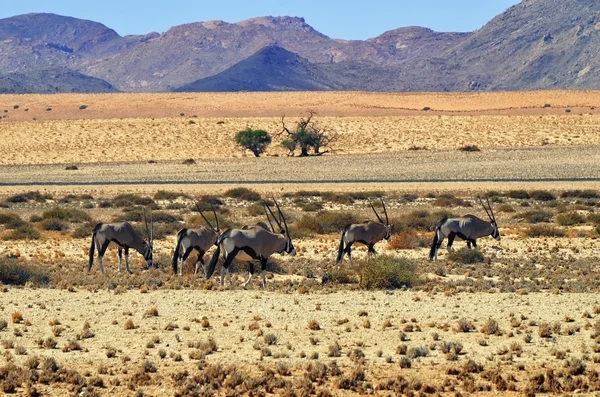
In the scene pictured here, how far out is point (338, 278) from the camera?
65.6ft

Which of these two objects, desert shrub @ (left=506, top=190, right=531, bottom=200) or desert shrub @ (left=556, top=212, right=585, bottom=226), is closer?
desert shrub @ (left=556, top=212, right=585, bottom=226)

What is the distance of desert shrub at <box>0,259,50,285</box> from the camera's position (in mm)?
19734

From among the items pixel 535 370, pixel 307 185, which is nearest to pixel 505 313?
pixel 535 370

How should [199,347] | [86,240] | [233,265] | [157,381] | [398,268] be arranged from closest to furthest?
[157,381] < [199,347] < [398,268] < [233,265] < [86,240]

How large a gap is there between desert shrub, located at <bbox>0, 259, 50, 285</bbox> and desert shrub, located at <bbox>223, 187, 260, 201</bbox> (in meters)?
24.0

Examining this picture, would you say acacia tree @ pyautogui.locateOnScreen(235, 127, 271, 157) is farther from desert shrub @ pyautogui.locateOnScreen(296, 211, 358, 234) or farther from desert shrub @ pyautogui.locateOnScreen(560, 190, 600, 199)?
desert shrub @ pyautogui.locateOnScreen(296, 211, 358, 234)

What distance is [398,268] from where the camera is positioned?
63.8 feet

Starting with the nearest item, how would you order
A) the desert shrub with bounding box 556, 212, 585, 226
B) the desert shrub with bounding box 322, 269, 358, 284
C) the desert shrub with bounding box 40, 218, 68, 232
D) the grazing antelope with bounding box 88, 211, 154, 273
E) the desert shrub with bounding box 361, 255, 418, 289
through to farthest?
1. the desert shrub with bounding box 361, 255, 418, 289
2. the desert shrub with bounding box 322, 269, 358, 284
3. the grazing antelope with bounding box 88, 211, 154, 273
4. the desert shrub with bounding box 556, 212, 585, 226
5. the desert shrub with bounding box 40, 218, 68, 232

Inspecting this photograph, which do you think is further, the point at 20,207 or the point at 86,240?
the point at 20,207

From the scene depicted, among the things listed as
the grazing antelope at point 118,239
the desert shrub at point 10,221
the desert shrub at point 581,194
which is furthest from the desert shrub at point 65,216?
the desert shrub at point 581,194

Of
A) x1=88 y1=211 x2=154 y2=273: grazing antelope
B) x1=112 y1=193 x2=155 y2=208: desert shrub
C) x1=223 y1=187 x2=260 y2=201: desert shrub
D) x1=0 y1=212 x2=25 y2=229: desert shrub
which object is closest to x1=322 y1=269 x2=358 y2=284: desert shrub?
x1=88 y1=211 x2=154 y2=273: grazing antelope

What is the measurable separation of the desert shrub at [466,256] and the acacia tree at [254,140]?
174ft

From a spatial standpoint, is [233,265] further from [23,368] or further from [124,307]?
[23,368]

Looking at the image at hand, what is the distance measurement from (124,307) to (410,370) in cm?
572
